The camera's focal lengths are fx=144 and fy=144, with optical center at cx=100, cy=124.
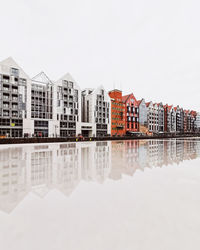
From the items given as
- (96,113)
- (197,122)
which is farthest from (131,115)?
(197,122)

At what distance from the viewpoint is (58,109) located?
53312mm

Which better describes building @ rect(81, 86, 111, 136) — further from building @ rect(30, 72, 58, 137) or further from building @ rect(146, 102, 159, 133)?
building @ rect(146, 102, 159, 133)

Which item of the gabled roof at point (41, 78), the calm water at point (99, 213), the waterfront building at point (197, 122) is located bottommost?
the calm water at point (99, 213)

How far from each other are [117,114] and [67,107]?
26.5 m

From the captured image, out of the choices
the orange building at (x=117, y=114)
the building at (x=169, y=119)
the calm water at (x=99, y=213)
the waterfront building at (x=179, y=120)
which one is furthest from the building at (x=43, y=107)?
the waterfront building at (x=179, y=120)

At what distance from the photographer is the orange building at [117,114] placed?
6950 cm

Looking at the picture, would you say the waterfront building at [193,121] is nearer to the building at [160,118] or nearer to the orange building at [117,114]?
the building at [160,118]

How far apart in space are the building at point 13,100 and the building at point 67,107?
412 inches

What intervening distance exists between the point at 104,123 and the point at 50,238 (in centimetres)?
6258

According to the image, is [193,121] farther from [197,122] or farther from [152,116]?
[152,116]

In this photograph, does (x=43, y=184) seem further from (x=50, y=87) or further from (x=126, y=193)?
(x=50, y=87)

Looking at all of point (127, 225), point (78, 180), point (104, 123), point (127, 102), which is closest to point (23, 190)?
point (78, 180)

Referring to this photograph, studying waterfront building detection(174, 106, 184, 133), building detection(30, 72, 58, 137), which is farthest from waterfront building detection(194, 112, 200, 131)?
building detection(30, 72, 58, 137)

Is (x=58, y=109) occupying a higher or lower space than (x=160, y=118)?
higher
